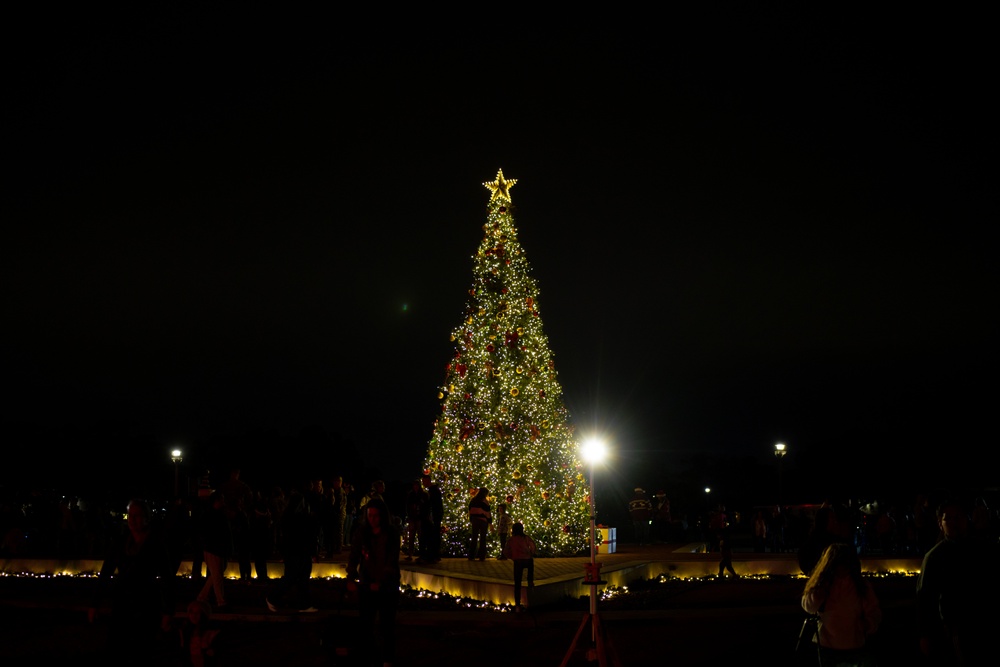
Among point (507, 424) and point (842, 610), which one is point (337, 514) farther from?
point (842, 610)

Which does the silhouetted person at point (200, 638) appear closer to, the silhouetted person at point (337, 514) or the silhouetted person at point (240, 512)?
the silhouetted person at point (240, 512)

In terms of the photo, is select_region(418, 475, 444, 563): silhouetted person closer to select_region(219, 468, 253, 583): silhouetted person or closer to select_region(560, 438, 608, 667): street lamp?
select_region(219, 468, 253, 583): silhouetted person

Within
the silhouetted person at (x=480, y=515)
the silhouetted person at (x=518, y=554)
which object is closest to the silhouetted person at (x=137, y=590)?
the silhouetted person at (x=518, y=554)

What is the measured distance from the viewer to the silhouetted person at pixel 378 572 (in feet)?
32.4

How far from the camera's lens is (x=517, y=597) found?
14.2 metres

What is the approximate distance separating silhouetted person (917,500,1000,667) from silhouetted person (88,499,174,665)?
5645mm

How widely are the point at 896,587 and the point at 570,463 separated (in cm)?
759

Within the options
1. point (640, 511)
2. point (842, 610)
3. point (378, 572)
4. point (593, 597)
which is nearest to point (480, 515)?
point (640, 511)

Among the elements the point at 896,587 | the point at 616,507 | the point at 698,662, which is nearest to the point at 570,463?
the point at 896,587

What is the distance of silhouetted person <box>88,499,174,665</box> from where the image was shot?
8.09 metres

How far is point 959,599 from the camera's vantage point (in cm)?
694

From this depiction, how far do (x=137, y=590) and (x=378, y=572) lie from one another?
250 centimetres

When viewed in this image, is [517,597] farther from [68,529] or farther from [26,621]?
[68,529]

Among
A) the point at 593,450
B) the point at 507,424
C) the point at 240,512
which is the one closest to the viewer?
the point at 593,450
